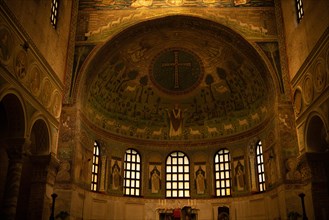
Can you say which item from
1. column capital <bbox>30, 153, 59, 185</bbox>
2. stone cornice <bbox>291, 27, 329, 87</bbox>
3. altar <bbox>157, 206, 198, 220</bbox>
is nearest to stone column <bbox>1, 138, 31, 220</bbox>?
column capital <bbox>30, 153, 59, 185</bbox>

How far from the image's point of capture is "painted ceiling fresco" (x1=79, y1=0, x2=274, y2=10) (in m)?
24.7

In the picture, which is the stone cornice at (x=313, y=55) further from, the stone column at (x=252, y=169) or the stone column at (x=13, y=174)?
the stone column at (x=13, y=174)

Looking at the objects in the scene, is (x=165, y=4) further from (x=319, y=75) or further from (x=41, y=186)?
(x=41, y=186)

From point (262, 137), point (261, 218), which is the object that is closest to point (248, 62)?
point (262, 137)

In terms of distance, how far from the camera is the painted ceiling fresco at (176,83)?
24.4m

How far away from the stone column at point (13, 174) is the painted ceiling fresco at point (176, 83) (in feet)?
23.9

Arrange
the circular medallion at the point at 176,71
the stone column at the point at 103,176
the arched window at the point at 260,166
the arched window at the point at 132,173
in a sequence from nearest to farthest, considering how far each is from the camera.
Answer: the arched window at the point at 260,166
the stone column at the point at 103,176
the arched window at the point at 132,173
the circular medallion at the point at 176,71

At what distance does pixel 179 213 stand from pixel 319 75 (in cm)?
1283

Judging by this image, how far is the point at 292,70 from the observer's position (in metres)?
21.7

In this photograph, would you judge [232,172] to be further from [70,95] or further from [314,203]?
[70,95]

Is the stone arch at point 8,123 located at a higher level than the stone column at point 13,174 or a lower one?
higher

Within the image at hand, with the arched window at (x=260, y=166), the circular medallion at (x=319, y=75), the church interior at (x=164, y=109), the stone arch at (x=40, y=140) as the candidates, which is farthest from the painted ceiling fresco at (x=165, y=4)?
the stone arch at (x=40, y=140)

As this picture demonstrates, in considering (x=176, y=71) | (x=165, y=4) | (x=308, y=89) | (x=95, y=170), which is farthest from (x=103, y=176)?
(x=308, y=89)

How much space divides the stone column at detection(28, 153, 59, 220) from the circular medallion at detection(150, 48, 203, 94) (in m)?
10.9
